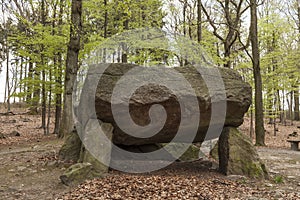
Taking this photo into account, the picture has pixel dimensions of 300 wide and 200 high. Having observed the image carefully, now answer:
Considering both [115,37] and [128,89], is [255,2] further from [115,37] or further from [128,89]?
[128,89]

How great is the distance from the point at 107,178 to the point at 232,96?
3376 millimetres

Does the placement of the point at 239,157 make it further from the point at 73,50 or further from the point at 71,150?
the point at 73,50

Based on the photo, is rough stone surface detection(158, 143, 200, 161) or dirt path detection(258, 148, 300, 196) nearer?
dirt path detection(258, 148, 300, 196)

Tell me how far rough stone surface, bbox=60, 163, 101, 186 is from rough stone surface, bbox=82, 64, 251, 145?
1.13 m

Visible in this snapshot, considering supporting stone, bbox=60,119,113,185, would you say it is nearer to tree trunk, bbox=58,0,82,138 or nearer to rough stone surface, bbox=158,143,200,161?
rough stone surface, bbox=158,143,200,161

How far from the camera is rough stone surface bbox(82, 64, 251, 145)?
5727mm

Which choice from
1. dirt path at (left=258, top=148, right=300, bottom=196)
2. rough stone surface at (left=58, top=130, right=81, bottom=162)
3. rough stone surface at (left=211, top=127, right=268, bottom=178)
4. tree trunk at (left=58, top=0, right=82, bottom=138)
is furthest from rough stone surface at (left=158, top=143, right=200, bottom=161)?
tree trunk at (left=58, top=0, right=82, bottom=138)

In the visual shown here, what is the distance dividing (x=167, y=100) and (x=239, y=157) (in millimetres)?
2276

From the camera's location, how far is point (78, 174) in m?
5.15

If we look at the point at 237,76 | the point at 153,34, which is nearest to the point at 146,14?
the point at 153,34

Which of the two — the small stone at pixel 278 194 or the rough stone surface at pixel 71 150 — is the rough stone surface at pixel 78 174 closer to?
the rough stone surface at pixel 71 150

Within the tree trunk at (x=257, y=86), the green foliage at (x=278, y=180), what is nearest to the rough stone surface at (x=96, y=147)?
the green foliage at (x=278, y=180)

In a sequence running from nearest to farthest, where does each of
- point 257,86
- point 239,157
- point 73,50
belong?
point 239,157
point 73,50
point 257,86

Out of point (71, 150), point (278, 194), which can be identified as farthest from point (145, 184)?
point (71, 150)
